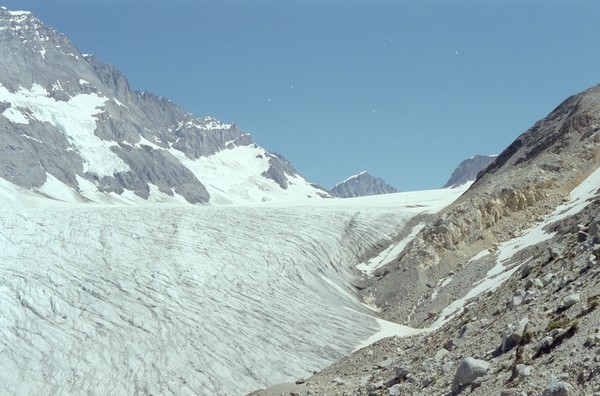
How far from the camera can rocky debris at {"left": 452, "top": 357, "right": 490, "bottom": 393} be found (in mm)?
14594

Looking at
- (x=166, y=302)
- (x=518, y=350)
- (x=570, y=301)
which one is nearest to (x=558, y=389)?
(x=518, y=350)

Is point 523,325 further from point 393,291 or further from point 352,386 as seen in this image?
point 393,291

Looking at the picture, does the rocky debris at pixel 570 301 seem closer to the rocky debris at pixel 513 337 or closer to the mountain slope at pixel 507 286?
the mountain slope at pixel 507 286

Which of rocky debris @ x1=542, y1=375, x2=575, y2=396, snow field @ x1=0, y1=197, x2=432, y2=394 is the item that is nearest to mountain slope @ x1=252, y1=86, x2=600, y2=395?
rocky debris @ x1=542, y1=375, x2=575, y2=396

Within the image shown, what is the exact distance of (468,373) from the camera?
14664mm

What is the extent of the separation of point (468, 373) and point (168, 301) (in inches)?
869

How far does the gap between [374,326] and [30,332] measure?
17016 millimetres

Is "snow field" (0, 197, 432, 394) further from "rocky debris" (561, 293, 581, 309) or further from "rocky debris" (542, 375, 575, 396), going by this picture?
"rocky debris" (542, 375, 575, 396)

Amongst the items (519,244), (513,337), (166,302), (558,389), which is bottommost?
(558,389)

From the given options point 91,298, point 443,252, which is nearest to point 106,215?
point 91,298

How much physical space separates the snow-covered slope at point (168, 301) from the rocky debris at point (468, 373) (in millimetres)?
15354

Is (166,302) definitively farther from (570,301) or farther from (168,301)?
(570,301)

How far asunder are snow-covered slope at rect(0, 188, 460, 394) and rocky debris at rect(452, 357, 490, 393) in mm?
15354

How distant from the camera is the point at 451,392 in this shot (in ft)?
48.6
